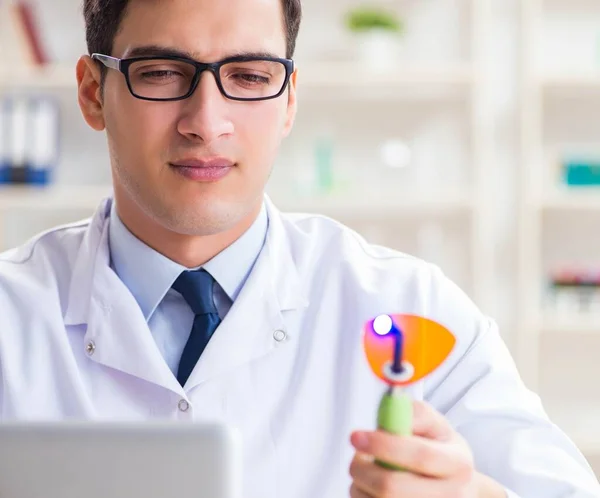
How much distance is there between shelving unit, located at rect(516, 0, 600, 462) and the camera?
10.9ft

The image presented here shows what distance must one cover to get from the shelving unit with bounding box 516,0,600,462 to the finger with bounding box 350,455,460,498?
2.54m

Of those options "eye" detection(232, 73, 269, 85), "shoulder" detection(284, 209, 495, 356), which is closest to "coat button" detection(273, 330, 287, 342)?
"shoulder" detection(284, 209, 495, 356)

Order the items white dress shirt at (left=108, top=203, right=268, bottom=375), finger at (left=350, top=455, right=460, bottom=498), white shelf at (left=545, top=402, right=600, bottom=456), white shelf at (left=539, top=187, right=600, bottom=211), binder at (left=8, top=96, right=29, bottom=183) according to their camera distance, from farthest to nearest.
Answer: white shelf at (left=545, top=402, right=600, bottom=456) < white shelf at (left=539, top=187, right=600, bottom=211) < binder at (left=8, top=96, right=29, bottom=183) < white dress shirt at (left=108, top=203, right=268, bottom=375) < finger at (left=350, top=455, right=460, bottom=498)

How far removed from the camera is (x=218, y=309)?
1397 millimetres

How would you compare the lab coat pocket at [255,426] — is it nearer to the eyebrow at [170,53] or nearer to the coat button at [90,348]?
the coat button at [90,348]

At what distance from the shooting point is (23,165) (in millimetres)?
3311

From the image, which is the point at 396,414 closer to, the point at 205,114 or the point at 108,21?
the point at 205,114

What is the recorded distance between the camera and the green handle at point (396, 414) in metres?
0.79

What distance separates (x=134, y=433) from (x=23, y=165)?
Result: 273cm

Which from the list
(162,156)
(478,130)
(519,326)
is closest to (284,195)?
(478,130)

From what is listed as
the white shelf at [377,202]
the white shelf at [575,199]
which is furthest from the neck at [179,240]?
the white shelf at [575,199]

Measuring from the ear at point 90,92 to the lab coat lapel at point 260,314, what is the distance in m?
0.31

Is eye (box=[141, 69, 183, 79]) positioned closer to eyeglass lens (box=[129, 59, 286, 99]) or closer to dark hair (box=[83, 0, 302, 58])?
eyeglass lens (box=[129, 59, 286, 99])

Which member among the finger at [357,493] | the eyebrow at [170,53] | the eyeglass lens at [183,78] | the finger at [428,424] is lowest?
the finger at [357,493]
